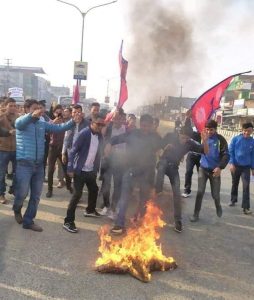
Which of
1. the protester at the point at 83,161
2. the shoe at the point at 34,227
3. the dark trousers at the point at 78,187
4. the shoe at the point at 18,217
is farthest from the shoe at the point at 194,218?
the shoe at the point at 18,217

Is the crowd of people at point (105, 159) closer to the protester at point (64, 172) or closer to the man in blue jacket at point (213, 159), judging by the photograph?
the man in blue jacket at point (213, 159)

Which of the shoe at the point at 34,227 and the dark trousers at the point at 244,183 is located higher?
the dark trousers at the point at 244,183

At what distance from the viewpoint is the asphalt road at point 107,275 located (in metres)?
3.97

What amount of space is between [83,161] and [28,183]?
2.66 feet

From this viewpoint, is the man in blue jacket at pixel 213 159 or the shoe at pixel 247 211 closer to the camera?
the man in blue jacket at pixel 213 159

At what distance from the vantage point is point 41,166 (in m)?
5.89

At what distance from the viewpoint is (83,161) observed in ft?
19.5

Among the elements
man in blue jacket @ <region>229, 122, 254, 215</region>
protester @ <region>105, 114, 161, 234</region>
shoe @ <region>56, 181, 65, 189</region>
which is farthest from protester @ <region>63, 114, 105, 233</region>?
man in blue jacket @ <region>229, 122, 254, 215</region>

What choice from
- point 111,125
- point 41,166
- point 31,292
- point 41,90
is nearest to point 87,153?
point 41,166

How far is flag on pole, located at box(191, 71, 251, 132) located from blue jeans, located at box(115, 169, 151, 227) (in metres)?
1.29

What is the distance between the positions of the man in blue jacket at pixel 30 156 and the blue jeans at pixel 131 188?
1139 millimetres

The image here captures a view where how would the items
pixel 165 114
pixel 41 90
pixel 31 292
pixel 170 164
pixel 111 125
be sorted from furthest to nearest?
pixel 41 90 → pixel 165 114 → pixel 111 125 → pixel 170 164 → pixel 31 292

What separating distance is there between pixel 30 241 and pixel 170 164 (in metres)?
2.41

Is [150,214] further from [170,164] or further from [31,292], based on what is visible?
[31,292]
